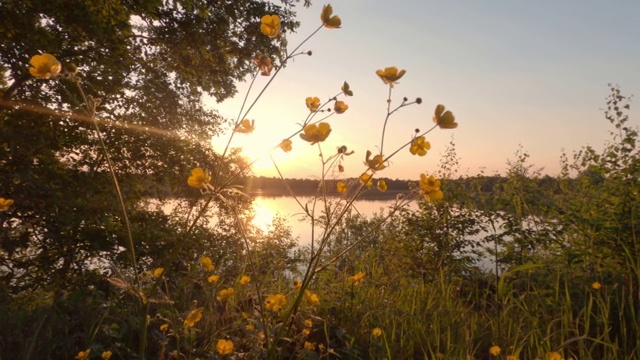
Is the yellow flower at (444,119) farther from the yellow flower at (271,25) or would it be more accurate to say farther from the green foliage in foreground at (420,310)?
the yellow flower at (271,25)

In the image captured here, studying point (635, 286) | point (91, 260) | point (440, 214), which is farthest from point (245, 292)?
point (440, 214)

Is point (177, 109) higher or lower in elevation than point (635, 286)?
higher

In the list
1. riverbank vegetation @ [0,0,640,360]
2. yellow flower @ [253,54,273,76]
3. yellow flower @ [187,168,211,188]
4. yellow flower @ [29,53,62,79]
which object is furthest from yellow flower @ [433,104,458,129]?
yellow flower @ [29,53,62,79]

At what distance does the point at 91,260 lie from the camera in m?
4.42

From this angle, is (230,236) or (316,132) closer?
(316,132)

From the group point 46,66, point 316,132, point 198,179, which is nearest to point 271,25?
point 316,132

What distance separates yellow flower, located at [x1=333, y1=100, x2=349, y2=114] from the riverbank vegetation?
6 centimetres

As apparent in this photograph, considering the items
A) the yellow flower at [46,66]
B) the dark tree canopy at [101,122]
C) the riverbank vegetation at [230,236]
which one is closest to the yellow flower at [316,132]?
the riverbank vegetation at [230,236]

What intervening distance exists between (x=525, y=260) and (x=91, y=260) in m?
3.76

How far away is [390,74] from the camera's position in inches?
57.9

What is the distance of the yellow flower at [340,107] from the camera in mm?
1500

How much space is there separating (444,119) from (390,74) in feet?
0.74

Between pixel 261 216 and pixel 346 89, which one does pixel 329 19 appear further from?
pixel 261 216

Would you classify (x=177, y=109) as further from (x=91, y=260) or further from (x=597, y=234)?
(x=597, y=234)
